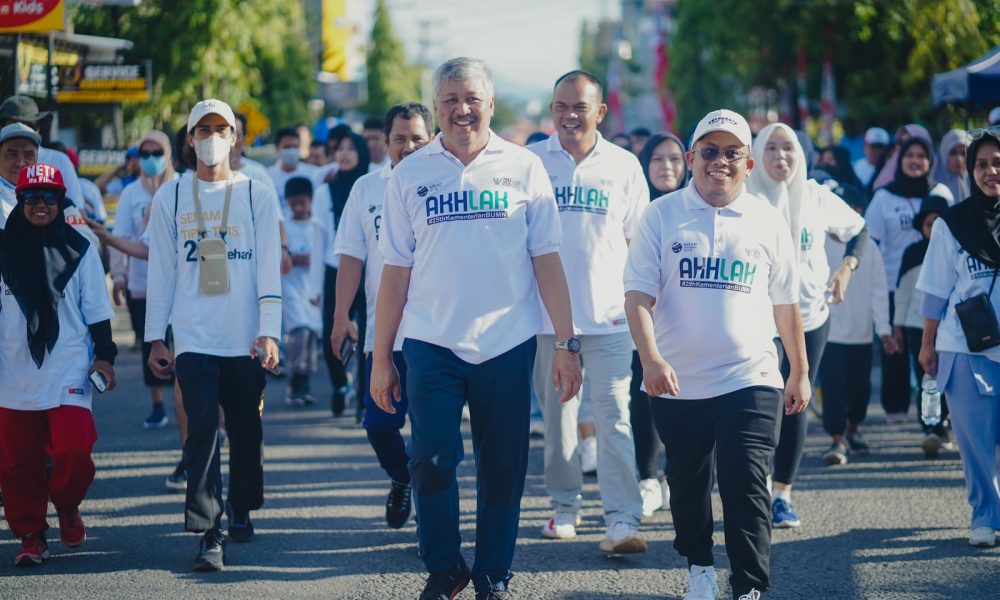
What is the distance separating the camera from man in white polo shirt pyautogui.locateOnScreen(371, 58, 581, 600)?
530 centimetres

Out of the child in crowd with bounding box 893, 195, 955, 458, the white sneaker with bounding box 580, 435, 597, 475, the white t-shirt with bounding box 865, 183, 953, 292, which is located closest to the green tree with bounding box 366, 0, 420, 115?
the white t-shirt with bounding box 865, 183, 953, 292

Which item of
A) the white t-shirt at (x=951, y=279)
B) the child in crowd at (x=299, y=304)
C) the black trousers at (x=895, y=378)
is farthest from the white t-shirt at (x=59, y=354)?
the black trousers at (x=895, y=378)

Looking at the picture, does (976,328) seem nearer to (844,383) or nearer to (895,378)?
(844,383)

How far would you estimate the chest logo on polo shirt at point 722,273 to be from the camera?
17.8 ft

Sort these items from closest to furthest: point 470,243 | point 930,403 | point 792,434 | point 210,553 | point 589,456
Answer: point 470,243 < point 210,553 < point 792,434 < point 930,403 < point 589,456

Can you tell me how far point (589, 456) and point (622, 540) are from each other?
2398 millimetres

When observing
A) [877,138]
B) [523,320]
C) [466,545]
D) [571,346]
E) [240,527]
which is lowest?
[466,545]

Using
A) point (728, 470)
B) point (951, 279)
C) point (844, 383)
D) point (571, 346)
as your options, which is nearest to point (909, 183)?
point (844, 383)

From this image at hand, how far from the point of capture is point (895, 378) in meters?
10.2

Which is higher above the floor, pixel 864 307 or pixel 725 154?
pixel 725 154

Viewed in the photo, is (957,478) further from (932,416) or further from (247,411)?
(247,411)

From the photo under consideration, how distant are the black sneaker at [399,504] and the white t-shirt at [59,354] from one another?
167cm

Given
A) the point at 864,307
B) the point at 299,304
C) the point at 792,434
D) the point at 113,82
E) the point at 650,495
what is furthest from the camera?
the point at 113,82

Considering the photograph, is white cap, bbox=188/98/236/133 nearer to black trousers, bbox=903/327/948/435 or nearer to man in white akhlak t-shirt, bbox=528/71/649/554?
man in white akhlak t-shirt, bbox=528/71/649/554
